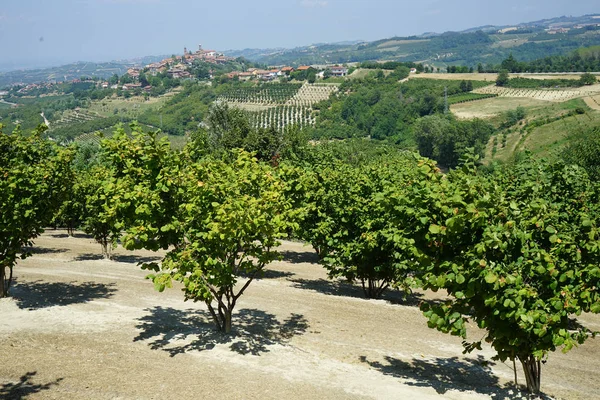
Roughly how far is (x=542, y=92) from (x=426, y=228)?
159422 mm

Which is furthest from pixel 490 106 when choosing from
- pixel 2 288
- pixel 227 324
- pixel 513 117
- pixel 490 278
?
pixel 490 278

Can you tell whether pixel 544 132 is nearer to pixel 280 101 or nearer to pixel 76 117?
pixel 280 101

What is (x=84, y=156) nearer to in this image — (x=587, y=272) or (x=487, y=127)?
(x=587, y=272)

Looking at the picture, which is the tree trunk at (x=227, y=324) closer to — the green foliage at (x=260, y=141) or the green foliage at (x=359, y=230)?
the green foliage at (x=359, y=230)

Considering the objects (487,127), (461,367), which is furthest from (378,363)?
(487,127)

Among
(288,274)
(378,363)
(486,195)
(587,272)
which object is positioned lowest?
(288,274)

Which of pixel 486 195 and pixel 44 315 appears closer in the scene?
pixel 486 195

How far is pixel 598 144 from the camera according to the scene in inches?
1992

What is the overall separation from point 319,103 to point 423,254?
5955 inches

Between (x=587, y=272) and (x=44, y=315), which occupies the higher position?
(x=587, y=272)

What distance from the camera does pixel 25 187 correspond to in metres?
14.0

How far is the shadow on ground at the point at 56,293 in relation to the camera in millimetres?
15938

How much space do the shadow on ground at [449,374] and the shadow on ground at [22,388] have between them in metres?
7.31

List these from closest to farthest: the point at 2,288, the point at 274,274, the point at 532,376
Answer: the point at 532,376
the point at 2,288
the point at 274,274
